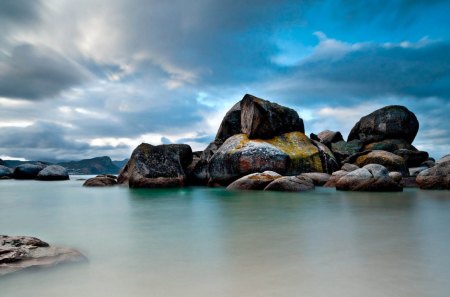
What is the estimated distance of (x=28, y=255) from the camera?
11.4 feet

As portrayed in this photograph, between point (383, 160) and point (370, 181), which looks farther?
point (383, 160)

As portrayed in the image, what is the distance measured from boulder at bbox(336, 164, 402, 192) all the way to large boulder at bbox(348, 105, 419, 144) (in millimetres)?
11907

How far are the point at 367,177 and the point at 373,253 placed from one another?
986 centimetres

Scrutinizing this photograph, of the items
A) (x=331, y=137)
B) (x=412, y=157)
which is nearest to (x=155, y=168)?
(x=331, y=137)

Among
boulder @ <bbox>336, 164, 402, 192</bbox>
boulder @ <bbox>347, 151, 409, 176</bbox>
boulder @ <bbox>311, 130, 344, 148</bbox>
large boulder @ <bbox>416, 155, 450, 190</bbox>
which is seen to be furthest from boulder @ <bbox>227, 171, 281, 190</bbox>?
boulder @ <bbox>311, 130, 344, 148</bbox>

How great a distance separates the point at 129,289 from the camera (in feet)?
9.45

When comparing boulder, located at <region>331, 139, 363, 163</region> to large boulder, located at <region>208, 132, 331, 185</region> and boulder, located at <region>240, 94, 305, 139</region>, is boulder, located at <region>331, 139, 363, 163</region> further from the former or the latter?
large boulder, located at <region>208, 132, 331, 185</region>

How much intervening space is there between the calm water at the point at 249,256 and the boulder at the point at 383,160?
441 inches

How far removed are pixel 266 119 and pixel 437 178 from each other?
27.4ft

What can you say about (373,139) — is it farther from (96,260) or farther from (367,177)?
(96,260)

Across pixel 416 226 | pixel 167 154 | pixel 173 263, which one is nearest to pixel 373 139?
pixel 167 154

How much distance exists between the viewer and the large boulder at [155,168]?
17.8 meters

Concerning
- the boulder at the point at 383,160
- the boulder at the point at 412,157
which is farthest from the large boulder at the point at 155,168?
the boulder at the point at 412,157

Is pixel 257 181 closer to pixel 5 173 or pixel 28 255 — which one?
pixel 28 255
